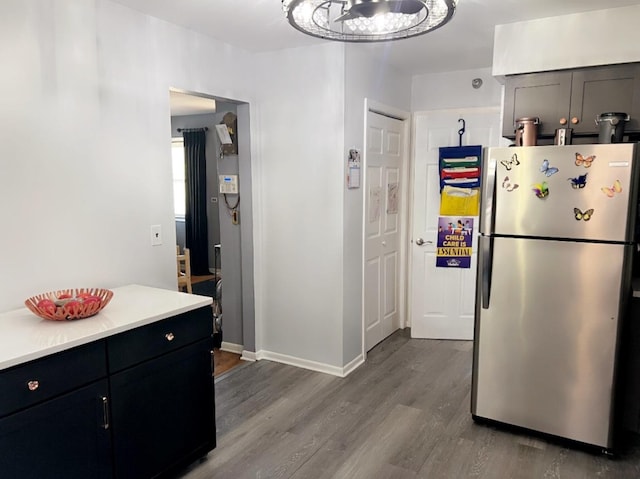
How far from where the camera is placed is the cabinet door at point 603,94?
266 cm

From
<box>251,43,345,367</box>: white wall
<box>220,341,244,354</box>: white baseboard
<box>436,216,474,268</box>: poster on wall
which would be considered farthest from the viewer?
<box>436,216,474,268</box>: poster on wall

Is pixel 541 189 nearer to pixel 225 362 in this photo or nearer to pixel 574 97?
pixel 574 97

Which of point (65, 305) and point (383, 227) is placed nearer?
point (65, 305)

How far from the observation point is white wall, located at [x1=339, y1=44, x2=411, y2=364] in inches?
133

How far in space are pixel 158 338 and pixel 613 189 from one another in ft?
7.56

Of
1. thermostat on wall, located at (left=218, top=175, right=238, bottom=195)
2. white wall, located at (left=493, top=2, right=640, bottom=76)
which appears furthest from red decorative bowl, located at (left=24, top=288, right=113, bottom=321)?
white wall, located at (left=493, top=2, right=640, bottom=76)

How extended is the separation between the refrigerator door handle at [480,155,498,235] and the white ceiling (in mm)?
816

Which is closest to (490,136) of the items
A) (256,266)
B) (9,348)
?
(256,266)

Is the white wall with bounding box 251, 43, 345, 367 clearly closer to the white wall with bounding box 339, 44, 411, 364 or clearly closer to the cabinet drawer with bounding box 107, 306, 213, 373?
the white wall with bounding box 339, 44, 411, 364

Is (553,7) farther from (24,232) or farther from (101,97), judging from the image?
(24,232)

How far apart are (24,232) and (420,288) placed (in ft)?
10.4

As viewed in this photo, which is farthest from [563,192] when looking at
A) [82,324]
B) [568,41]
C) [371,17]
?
[82,324]

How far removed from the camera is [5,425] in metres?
1.59

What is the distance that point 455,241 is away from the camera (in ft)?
13.7
